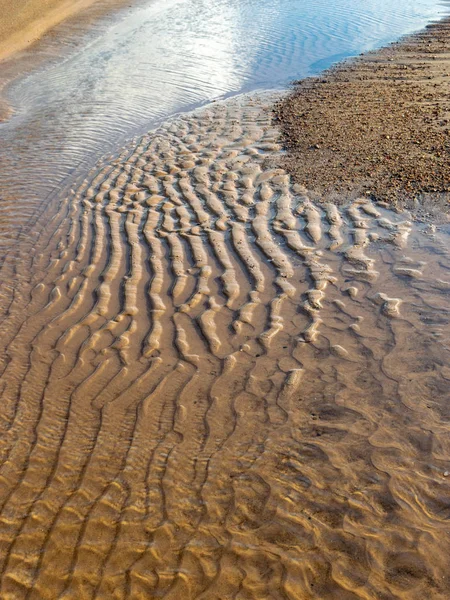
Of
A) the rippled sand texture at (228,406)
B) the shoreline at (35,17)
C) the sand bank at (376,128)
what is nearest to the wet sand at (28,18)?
the shoreline at (35,17)

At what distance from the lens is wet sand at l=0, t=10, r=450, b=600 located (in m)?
3.41

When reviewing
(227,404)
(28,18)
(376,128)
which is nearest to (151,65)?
(376,128)

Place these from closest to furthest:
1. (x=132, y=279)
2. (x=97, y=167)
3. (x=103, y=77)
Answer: (x=132, y=279), (x=97, y=167), (x=103, y=77)

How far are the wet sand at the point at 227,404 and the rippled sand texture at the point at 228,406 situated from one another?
14mm

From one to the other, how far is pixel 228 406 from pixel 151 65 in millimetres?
13443

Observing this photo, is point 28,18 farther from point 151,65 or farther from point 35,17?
point 151,65

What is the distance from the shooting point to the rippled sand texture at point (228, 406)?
11.2 feet

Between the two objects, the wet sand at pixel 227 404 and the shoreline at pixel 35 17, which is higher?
the shoreline at pixel 35 17

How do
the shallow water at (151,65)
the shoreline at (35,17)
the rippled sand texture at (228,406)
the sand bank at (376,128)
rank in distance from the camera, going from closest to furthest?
the rippled sand texture at (228,406) < the sand bank at (376,128) < the shallow water at (151,65) < the shoreline at (35,17)

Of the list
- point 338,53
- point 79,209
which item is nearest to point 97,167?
point 79,209

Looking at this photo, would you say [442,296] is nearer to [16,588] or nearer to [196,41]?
[16,588]

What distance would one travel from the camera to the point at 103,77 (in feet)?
48.7

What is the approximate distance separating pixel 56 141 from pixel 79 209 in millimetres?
3506

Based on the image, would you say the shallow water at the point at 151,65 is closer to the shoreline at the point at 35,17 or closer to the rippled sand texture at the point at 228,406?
the shoreline at the point at 35,17
